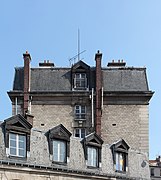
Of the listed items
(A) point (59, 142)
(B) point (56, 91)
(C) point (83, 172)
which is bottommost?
(C) point (83, 172)

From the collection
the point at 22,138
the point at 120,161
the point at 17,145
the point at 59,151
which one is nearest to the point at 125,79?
the point at 120,161

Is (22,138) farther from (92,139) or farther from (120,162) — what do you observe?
(120,162)

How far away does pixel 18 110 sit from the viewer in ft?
116

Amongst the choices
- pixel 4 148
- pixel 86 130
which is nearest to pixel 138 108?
pixel 86 130

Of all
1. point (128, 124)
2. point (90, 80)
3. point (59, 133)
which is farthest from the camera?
point (90, 80)

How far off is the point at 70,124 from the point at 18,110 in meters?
4.09

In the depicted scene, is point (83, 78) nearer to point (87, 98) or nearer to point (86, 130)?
point (87, 98)

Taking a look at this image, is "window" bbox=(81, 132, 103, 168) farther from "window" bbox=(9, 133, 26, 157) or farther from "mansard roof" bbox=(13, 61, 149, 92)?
"mansard roof" bbox=(13, 61, 149, 92)

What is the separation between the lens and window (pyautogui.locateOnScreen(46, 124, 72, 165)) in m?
23.5

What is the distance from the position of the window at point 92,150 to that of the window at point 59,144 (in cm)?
135

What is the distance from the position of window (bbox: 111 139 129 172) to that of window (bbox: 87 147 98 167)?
132 cm

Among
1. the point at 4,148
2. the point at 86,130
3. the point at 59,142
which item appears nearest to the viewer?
the point at 4,148

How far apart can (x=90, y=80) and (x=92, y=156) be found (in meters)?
11.8

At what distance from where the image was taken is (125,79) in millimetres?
36844
